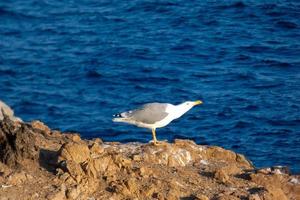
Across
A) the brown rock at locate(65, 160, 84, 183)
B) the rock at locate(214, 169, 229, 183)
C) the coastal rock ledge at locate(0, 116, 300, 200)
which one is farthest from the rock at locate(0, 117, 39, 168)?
the rock at locate(214, 169, 229, 183)

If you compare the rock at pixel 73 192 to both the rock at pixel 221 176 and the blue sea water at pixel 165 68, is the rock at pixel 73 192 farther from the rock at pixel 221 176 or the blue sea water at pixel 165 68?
the blue sea water at pixel 165 68

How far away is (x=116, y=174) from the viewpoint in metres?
11.4

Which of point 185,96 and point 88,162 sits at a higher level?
point 88,162

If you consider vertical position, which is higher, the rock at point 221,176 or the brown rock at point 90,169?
the brown rock at point 90,169


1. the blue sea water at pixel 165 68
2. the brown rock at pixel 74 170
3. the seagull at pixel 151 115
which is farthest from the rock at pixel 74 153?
the blue sea water at pixel 165 68

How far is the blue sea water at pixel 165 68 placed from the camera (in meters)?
20.5

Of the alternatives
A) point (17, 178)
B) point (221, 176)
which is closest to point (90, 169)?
point (17, 178)

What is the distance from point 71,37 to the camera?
2855 cm

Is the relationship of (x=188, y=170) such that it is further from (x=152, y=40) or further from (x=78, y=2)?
(x=78, y=2)

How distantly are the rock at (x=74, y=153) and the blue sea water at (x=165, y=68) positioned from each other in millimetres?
7213

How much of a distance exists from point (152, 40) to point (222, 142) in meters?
8.16

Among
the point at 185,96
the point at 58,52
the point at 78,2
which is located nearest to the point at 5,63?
the point at 58,52

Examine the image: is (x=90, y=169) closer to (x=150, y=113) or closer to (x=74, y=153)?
(x=74, y=153)

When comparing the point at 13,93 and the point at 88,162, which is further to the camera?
the point at 13,93
